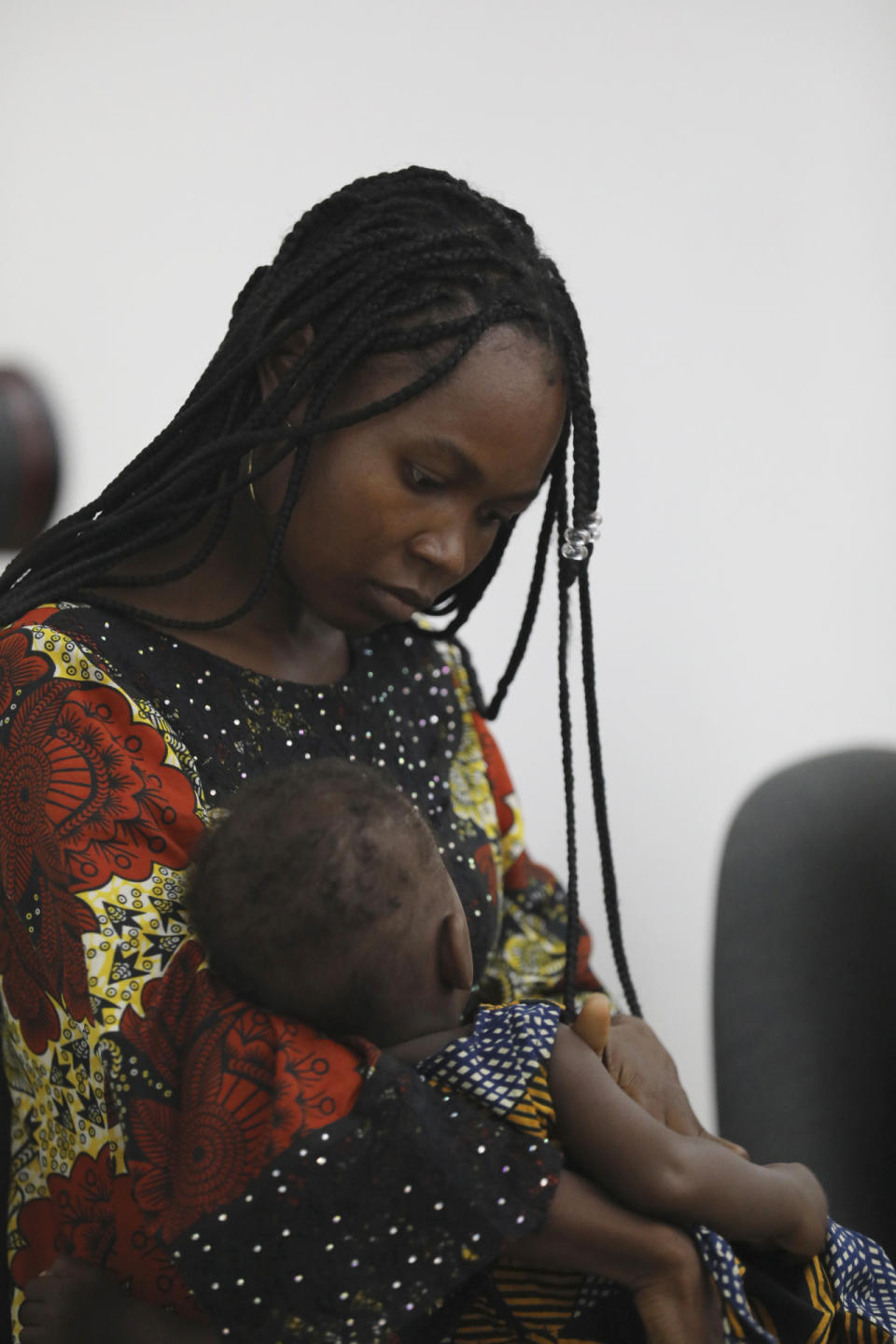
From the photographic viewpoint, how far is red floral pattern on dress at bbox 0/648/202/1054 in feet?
3.21

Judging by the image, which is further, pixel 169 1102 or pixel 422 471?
pixel 422 471

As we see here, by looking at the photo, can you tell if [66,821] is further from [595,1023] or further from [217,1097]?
[595,1023]

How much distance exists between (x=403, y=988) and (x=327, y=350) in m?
0.55

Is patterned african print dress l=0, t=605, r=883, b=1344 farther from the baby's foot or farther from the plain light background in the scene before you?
the plain light background

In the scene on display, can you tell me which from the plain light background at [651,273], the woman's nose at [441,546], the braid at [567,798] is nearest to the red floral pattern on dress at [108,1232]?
the braid at [567,798]

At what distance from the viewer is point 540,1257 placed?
87 centimetres

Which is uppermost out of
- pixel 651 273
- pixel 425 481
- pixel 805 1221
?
pixel 651 273

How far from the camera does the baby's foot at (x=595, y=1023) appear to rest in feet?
3.00

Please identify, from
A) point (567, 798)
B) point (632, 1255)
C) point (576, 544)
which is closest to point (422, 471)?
point (576, 544)

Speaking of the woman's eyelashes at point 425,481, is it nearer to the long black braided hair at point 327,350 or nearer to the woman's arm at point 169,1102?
the long black braided hair at point 327,350

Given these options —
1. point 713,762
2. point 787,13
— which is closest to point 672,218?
point 787,13

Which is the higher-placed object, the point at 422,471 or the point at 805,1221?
the point at 422,471

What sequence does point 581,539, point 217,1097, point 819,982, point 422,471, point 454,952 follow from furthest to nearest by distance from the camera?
point 819,982, point 581,539, point 422,471, point 454,952, point 217,1097

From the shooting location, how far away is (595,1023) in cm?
92
